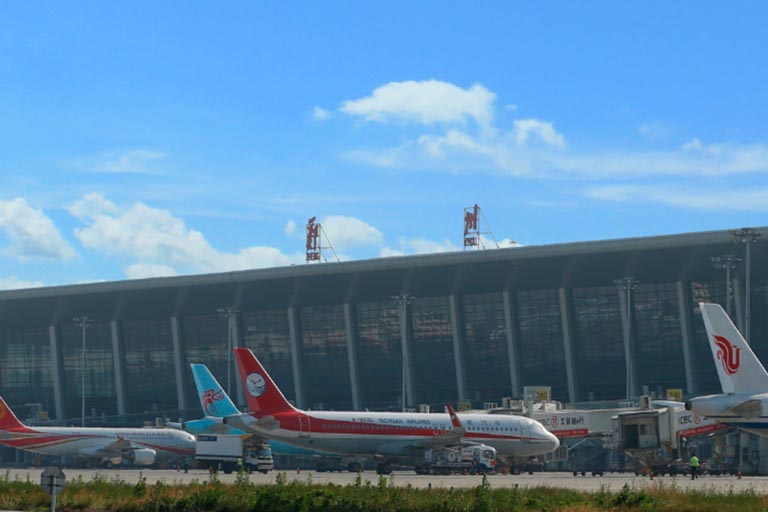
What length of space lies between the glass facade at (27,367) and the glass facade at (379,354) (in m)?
40.0

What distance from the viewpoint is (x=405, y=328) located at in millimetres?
105438

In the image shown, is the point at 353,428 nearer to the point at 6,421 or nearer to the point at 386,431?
the point at 386,431

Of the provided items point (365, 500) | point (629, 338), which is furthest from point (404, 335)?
point (365, 500)

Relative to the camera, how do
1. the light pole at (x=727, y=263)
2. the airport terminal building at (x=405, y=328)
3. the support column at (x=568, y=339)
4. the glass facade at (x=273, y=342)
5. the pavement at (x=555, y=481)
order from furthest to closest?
the glass facade at (x=273, y=342)
the support column at (x=568, y=339)
the airport terminal building at (x=405, y=328)
the light pole at (x=727, y=263)
the pavement at (x=555, y=481)

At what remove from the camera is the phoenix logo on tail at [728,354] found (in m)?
40.9

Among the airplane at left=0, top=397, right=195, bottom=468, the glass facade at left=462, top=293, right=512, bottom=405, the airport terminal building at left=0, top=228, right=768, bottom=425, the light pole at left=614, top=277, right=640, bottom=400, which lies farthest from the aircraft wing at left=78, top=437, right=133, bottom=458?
the light pole at left=614, top=277, right=640, bottom=400

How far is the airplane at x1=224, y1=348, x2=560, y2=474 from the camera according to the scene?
201 feet

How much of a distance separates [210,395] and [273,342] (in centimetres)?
4276

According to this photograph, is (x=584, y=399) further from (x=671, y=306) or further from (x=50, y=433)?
(x=50, y=433)

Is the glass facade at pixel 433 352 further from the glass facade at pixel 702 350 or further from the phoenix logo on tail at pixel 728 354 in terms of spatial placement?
the phoenix logo on tail at pixel 728 354

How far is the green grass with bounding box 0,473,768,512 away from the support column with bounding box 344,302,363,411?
8091cm

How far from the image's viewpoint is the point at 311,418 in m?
62.0

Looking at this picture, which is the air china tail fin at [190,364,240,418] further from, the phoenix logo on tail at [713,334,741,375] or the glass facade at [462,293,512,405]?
the phoenix logo on tail at [713,334,741,375]

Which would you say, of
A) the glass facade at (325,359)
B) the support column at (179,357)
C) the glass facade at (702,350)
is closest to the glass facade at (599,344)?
the glass facade at (702,350)
